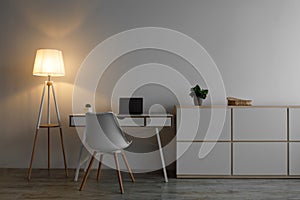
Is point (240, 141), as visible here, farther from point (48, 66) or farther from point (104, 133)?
point (48, 66)

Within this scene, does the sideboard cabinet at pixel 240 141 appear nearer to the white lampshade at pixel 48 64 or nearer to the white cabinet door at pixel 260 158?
the white cabinet door at pixel 260 158

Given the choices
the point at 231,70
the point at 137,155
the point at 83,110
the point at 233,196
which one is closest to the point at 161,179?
the point at 137,155

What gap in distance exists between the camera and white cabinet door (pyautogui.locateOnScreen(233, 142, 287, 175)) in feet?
13.1

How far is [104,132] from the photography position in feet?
11.2

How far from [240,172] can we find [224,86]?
1090 mm

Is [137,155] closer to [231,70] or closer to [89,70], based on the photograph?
[89,70]

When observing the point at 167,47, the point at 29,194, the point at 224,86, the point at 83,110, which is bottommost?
the point at 29,194

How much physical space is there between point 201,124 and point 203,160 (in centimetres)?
40

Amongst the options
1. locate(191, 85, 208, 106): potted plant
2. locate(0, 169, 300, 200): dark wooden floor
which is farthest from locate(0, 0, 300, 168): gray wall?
locate(0, 169, 300, 200): dark wooden floor

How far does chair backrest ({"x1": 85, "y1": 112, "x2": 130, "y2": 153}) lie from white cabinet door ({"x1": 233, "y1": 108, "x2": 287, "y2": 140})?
4.58ft

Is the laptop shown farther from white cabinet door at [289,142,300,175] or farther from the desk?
white cabinet door at [289,142,300,175]

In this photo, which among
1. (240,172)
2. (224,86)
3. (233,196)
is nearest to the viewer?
(233,196)

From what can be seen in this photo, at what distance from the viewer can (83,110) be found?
4547mm

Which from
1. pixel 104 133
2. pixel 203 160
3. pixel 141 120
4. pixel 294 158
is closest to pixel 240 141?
pixel 203 160
